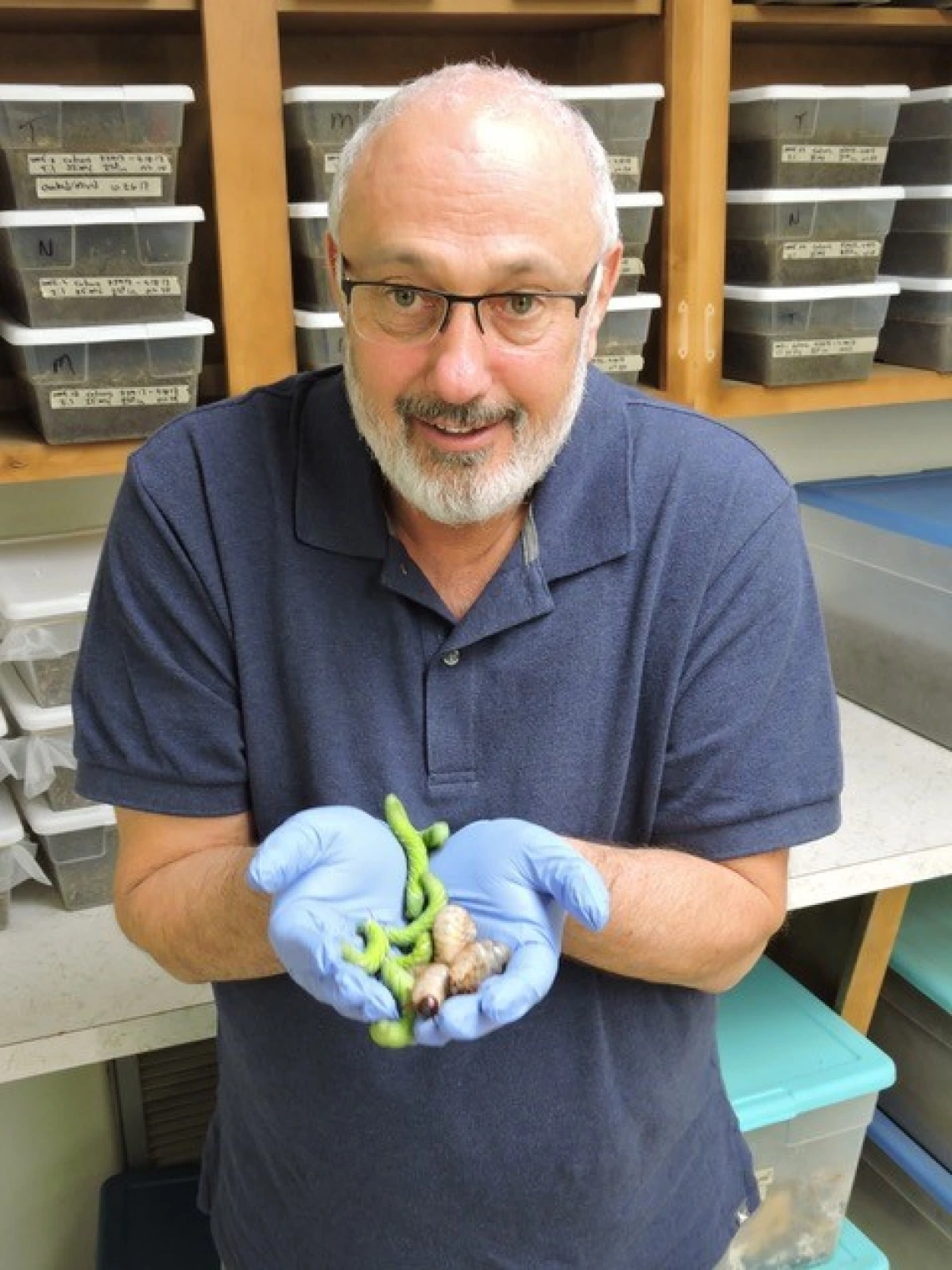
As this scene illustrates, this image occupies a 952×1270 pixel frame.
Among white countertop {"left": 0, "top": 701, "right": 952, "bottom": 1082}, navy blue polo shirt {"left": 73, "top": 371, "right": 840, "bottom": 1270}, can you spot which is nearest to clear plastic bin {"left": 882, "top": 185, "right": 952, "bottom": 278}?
white countertop {"left": 0, "top": 701, "right": 952, "bottom": 1082}

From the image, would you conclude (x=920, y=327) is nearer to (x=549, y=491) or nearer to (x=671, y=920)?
(x=549, y=491)

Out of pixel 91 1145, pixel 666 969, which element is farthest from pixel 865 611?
pixel 91 1145

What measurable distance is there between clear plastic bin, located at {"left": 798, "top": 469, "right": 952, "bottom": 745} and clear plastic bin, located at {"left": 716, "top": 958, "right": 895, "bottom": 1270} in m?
0.43

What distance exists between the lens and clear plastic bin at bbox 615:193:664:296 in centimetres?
151

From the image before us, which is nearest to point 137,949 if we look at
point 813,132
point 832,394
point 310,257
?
point 310,257

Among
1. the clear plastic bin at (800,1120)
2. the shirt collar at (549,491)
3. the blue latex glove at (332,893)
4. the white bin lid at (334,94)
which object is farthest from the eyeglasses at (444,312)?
the clear plastic bin at (800,1120)

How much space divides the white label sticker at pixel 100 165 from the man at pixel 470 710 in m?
0.45

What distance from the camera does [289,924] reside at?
749mm

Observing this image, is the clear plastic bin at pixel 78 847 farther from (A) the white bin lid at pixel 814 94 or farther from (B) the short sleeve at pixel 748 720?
(A) the white bin lid at pixel 814 94

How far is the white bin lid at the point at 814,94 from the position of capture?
151 centimetres

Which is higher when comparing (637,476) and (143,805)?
(637,476)

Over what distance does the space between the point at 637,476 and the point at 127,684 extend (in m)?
0.40

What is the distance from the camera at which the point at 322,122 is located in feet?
4.48

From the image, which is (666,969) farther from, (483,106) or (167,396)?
(167,396)
